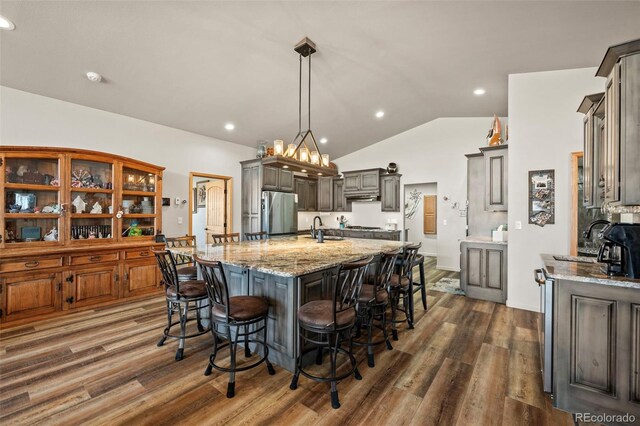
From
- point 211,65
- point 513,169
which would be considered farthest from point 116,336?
point 513,169

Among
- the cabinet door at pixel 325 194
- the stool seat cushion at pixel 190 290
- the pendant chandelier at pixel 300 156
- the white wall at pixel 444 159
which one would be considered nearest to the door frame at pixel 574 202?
the white wall at pixel 444 159

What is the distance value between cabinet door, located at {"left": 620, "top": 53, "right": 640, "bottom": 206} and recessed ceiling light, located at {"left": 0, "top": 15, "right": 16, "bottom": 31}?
4.81 meters

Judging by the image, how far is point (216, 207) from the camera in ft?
20.7

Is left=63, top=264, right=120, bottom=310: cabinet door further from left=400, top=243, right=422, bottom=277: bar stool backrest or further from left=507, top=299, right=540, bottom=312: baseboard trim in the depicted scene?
left=507, top=299, right=540, bottom=312: baseboard trim

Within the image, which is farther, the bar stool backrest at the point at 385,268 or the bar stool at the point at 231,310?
the bar stool backrest at the point at 385,268

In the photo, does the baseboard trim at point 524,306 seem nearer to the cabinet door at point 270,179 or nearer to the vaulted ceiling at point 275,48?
the vaulted ceiling at point 275,48

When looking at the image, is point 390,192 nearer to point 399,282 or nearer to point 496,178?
point 496,178

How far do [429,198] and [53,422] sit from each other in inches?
304

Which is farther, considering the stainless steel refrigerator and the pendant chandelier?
the stainless steel refrigerator

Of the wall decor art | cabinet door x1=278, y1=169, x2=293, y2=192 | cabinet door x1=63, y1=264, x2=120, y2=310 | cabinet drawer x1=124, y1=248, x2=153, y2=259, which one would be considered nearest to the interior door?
cabinet door x1=278, y1=169, x2=293, y2=192

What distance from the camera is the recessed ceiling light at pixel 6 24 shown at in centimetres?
244

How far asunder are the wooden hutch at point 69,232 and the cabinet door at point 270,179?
2085 millimetres

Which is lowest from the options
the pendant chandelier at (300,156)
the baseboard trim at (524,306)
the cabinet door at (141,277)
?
the baseboard trim at (524,306)

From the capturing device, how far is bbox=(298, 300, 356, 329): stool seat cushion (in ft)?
6.40
